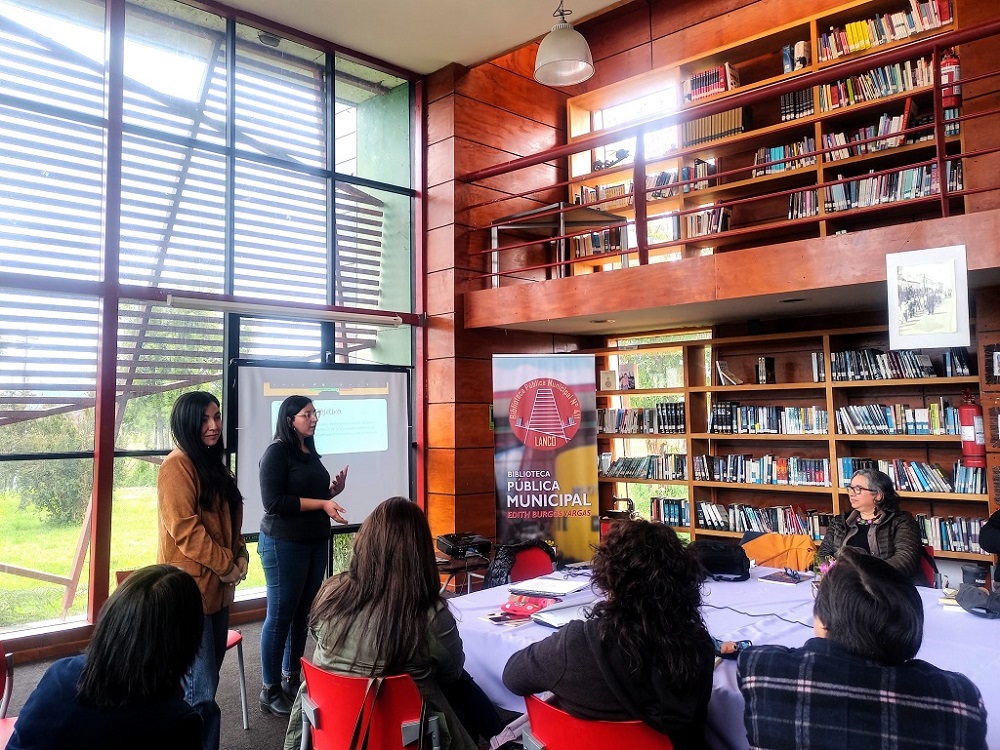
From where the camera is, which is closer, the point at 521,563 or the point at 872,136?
the point at 521,563

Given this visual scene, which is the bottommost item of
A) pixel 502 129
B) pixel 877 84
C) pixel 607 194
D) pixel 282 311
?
pixel 282 311

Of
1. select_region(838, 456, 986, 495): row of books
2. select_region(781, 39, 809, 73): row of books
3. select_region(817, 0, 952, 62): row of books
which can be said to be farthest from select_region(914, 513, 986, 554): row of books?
select_region(781, 39, 809, 73): row of books

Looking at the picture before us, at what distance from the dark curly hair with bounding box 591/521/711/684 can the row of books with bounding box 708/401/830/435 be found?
3.59m

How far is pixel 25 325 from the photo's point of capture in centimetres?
410

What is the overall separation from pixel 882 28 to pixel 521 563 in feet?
14.7

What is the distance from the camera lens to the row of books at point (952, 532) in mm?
4336

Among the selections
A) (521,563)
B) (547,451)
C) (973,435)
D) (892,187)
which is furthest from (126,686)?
(892,187)

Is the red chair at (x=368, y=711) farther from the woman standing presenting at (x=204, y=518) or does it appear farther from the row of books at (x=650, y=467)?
the row of books at (x=650, y=467)

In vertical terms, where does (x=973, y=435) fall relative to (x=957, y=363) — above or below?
below

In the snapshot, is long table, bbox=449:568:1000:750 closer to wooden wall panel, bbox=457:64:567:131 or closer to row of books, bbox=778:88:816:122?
row of books, bbox=778:88:816:122

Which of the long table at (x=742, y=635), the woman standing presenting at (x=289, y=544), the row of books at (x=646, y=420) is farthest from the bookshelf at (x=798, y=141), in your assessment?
the woman standing presenting at (x=289, y=544)

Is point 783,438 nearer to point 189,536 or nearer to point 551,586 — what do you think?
point 551,586

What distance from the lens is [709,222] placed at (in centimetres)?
557

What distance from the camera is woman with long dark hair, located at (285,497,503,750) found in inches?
72.8
